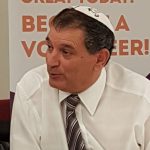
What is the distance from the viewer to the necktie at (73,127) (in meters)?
1.52

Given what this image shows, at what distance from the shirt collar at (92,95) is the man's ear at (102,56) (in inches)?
3.4

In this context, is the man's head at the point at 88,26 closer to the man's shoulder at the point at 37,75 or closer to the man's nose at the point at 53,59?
the man's nose at the point at 53,59

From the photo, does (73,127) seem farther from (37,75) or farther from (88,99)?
(37,75)

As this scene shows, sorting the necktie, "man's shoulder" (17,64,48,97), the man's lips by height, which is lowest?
the necktie

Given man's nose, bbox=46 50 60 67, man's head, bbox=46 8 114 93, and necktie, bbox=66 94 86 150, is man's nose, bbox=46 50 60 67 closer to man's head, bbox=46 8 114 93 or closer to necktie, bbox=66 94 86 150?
man's head, bbox=46 8 114 93

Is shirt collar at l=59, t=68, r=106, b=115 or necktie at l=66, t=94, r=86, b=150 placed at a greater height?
shirt collar at l=59, t=68, r=106, b=115

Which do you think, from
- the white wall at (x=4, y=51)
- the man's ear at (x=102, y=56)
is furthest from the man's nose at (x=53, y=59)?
the white wall at (x=4, y=51)

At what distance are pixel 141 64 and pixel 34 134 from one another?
0.89 metres

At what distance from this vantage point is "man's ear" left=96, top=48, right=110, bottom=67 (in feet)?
4.91

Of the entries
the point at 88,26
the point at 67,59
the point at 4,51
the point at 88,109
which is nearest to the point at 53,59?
the point at 67,59

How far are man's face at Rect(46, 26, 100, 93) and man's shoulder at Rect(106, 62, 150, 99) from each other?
16cm

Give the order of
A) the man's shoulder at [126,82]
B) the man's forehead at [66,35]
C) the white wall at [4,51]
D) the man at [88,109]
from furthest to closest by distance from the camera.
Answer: the white wall at [4,51] → the man's shoulder at [126,82] → the man at [88,109] → the man's forehead at [66,35]

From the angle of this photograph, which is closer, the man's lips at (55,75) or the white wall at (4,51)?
the man's lips at (55,75)

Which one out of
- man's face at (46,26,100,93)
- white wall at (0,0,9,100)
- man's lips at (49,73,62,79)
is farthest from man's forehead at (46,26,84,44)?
white wall at (0,0,9,100)
